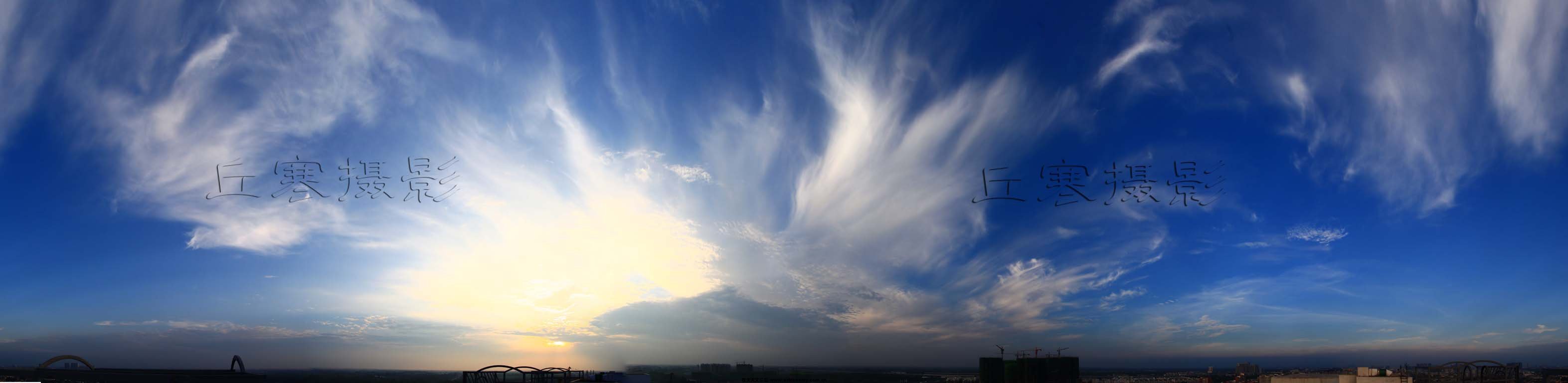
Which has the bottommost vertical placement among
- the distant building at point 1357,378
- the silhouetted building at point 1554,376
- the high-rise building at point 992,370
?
the silhouetted building at point 1554,376

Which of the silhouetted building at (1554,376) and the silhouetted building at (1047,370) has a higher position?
the silhouetted building at (1047,370)

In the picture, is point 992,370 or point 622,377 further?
point 622,377

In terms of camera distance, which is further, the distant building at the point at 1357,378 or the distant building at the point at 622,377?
the distant building at the point at 622,377

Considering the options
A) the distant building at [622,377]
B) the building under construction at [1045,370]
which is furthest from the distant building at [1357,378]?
the distant building at [622,377]

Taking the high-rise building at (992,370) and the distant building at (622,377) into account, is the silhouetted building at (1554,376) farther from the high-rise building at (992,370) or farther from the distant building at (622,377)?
the distant building at (622,377)

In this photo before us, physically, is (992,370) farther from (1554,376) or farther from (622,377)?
(1554,376)

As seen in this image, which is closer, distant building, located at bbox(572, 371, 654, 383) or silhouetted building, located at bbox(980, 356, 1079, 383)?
silhouetted building, located at bbox(980, 356, 1079, 383)

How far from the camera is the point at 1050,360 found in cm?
5225

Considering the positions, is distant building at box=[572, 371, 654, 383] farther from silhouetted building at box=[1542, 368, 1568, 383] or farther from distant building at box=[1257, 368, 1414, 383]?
silhouetted building at box=[1542, 368, 1568, 383]

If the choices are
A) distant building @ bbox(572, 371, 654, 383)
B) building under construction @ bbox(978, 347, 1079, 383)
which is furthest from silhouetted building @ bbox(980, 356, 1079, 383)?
distant building @ bbox(572, 371, 654, 383)

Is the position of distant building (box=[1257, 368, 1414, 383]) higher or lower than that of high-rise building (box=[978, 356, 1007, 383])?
lower

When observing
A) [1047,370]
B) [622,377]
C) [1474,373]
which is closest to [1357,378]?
[1474,373]

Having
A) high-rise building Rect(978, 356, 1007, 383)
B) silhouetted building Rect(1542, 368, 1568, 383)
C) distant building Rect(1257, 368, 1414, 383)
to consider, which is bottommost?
silhouetted building Rect(1542, 368, 1568, 383)

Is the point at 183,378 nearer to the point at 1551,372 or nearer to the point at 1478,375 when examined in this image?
the point at 1478,375
